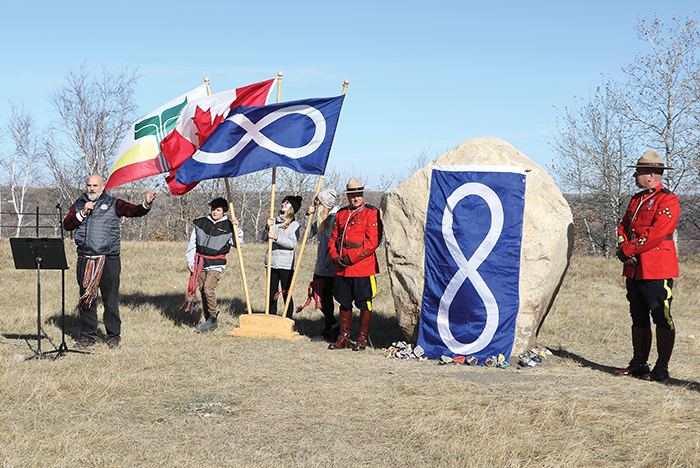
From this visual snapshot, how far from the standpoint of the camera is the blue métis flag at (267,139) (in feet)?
23.8

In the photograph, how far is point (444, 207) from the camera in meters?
6.57

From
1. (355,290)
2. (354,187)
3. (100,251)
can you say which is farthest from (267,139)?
(100,251)

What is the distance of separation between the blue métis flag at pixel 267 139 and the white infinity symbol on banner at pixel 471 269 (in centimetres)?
183

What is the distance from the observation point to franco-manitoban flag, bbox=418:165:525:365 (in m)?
6.38

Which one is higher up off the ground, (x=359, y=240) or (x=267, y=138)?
(x=267, y=138)

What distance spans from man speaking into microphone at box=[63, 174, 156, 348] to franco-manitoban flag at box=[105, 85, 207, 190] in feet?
1.68

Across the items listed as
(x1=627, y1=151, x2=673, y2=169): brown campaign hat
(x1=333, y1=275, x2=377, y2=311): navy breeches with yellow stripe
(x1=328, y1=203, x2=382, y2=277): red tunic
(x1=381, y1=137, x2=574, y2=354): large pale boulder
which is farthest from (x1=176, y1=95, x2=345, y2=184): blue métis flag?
(x1=627, y1=151, x2=673, y2=169): brown campaign hat

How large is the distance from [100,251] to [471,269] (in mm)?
4376

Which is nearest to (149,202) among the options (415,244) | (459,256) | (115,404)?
(115,404)

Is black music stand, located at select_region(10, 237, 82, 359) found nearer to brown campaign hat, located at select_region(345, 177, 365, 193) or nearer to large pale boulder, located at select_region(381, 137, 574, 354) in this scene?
brown campaign hat, located at select_region(345, 177, 365, 193)

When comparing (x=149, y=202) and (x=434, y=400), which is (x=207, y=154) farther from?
(x=434, y=400)

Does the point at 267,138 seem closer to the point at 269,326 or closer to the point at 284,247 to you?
the point at 284,247

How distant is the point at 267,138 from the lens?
7324 millimetres

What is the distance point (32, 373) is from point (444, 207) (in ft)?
15.0
